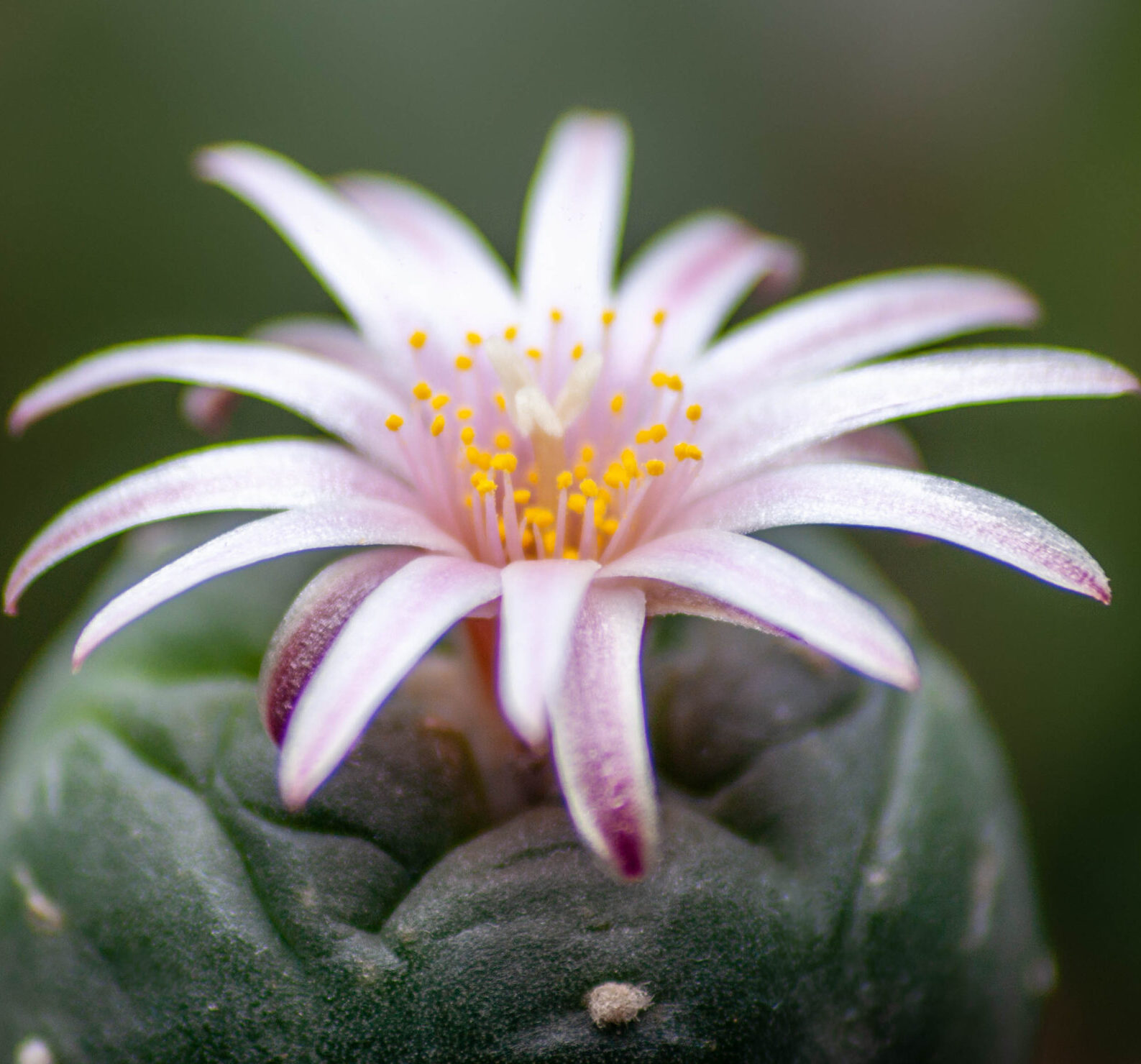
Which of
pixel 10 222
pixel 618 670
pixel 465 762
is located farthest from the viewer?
pixel 10 222

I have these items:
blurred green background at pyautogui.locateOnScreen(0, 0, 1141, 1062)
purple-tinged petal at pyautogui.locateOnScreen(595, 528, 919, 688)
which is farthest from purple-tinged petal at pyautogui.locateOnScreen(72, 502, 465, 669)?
blurred green background at pyautogui.locateOnScreen(0, 0, 1141, 1062)

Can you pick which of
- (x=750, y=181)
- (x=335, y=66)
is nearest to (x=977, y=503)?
(x=750, y=181)

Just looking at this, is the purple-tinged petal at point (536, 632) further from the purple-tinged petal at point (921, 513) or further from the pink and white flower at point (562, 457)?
the purple-tinged petal at point (921, 513)

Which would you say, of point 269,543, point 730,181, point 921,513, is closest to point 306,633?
point 269,543

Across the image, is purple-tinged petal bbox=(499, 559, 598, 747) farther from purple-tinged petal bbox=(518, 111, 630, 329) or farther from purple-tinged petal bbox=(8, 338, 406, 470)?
purple-tinged petal bbox=(518, 111, 630, 329)

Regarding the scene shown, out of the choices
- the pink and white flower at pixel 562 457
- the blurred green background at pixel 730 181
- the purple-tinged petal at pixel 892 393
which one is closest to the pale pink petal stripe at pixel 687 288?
the pink and white flower at pixel 562 457

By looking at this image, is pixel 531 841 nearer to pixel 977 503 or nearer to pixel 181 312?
pixel 977 503
